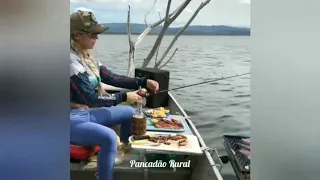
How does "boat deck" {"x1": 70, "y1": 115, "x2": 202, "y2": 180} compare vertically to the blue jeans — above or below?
below

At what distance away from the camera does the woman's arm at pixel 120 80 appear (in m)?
Result: 1.22

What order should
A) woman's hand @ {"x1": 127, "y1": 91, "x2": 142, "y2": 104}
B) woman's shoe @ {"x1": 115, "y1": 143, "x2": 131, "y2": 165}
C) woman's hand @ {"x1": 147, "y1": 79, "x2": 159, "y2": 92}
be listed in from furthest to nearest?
woman's hand @ {"x1": 147, "y1": 79, "x2": 159, "y2": 92} → woman's hand @ {"x1": 127, "y1": 91, "x2": 142, "y2": 104} → woman's shoe @ {"x1": 115, "y1": 143, "x2": 131, "y2": 165}

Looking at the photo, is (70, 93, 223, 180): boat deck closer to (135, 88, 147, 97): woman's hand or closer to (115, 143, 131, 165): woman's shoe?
(115, 143, 131, 165): woman's shoe

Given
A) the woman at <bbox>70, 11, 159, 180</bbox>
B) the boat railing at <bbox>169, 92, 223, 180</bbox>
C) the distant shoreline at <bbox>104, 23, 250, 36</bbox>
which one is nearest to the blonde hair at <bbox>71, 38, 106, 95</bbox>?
the woman at <bbox>70, 11, 159, 180</bbox>

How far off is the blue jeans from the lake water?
0.67 feet

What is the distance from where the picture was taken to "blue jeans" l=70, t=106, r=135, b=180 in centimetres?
97

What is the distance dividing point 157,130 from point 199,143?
0.16 m

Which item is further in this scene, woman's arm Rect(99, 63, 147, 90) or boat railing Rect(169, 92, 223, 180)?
woman's arm Rect(99, 63, 147, 90)

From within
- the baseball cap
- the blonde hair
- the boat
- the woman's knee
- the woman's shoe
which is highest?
the baseball cap

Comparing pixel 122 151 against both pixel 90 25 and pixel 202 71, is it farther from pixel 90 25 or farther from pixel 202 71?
pixel 202 71

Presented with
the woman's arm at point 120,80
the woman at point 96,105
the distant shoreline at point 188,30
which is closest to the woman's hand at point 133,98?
the woman at point 96,105

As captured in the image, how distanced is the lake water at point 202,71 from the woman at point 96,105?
6cm

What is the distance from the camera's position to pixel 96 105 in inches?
42.8

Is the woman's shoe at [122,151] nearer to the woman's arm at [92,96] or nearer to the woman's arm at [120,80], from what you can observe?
the woman's arm at [92,96]
